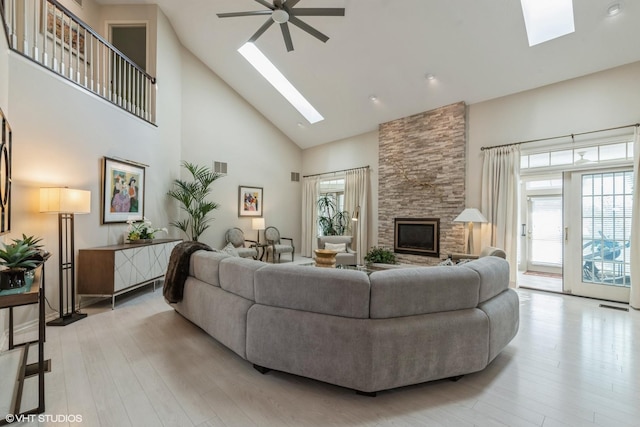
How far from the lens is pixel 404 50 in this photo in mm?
4703

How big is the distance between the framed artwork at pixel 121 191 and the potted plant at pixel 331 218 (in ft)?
14.6

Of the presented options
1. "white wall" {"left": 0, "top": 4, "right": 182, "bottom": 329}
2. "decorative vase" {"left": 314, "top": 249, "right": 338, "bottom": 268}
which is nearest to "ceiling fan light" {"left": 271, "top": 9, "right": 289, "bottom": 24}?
"white wall" {"left": 0, "top": 4, "right": 182, "bottom": 329}

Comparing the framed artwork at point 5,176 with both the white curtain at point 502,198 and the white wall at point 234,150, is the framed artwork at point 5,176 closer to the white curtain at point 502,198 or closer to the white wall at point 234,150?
the white wall at point 234,150

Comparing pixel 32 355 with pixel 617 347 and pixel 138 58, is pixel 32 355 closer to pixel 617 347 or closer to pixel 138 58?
pixel 617 347

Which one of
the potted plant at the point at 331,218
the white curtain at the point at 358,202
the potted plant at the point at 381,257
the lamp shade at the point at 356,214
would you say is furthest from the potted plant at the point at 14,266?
the potted plant at the point at 331,218

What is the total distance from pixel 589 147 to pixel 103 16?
8575 mm

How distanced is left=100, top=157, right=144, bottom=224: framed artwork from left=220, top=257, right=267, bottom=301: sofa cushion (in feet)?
8.37

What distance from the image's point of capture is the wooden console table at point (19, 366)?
5.58ft

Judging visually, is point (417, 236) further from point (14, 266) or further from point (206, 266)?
point (14, 266)

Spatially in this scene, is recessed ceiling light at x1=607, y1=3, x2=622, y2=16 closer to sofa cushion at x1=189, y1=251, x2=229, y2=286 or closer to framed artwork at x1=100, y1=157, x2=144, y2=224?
sofa cushion at x1=189, y1=251, x2=229, y2=286

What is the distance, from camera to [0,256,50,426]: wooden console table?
170 cm

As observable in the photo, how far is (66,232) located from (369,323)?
3.72 m

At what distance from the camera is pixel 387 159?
6617 mm

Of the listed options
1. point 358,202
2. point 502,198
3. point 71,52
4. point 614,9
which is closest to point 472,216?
point 502,198
